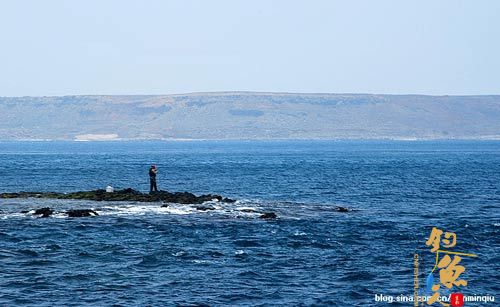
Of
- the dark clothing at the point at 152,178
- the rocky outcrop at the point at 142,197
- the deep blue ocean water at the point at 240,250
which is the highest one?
the dark clothing at the point at 152,178

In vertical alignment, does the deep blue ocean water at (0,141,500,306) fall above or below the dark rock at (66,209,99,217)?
below

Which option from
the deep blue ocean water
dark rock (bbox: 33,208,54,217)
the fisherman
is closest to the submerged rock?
the fisherman

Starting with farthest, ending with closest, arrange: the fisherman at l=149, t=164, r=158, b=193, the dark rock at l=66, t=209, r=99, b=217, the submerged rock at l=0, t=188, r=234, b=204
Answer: the fisherman at l=149, t=164, r=158, b=193
the submerged rock at l=0, t=188, r=234, b=204
the dark rock at l=66, t=209, r=99, b=217

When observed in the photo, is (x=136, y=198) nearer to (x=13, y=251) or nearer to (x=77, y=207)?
(x=77, y=207)

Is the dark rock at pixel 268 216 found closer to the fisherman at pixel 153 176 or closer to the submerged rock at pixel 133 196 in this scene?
the submerged rock at pixel 133 196

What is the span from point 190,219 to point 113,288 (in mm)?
18283

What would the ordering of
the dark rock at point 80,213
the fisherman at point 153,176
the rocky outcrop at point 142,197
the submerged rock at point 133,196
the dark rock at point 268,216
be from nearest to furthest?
the dark rock at point 80,213 → the dark rock at point 268,216 → the rocky outcrop at point 142,197 → the submerged rock at point 133,196 → the fisherman at point 153,176

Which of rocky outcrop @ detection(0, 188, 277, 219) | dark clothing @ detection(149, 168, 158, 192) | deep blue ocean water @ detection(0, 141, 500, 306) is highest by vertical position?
dark clothing @ detection(149, 168, 158, 192)

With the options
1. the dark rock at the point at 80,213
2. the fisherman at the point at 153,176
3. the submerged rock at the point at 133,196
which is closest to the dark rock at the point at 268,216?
the submerged rock at the point at 133,196

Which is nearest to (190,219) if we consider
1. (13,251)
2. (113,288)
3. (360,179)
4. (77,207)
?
(77,207)

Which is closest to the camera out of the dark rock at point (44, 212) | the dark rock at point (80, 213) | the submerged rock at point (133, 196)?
the dark rock at point (44, 212)

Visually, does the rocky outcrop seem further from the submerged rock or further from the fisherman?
the fisherman

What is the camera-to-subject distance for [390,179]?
87.6m

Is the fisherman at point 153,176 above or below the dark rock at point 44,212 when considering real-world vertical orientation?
above
